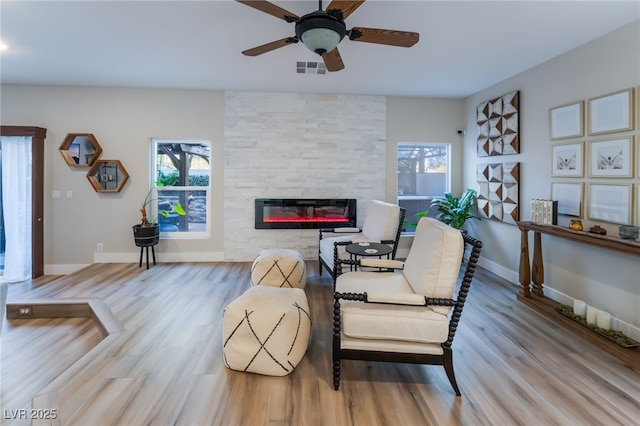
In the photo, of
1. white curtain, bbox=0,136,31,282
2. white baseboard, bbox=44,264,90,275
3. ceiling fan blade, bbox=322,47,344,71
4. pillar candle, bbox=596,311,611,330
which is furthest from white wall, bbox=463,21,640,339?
white curtain, bbox=0,136,31,282

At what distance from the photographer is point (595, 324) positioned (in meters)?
2.88

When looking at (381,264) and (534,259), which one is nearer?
(381,264)

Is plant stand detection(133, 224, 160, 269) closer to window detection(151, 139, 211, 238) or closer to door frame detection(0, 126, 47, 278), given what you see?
window detection(151, 139, 211, 238)

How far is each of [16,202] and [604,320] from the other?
7.12 m

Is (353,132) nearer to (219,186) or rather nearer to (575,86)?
(219,186)

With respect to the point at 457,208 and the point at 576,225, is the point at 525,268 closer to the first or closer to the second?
the point at 576,225

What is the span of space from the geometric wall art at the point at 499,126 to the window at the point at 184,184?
4183 millimetres

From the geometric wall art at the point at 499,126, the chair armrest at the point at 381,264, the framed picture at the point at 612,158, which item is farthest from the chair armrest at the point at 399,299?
the geometric wall art at the point at 499,126

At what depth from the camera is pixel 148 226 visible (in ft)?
15.5

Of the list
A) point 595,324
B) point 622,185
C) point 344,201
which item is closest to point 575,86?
point 622,185

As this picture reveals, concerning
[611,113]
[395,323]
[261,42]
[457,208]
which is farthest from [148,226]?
[611,113]

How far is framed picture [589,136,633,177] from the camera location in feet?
9.21

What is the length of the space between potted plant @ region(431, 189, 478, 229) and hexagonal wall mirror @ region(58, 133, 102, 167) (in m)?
5.27

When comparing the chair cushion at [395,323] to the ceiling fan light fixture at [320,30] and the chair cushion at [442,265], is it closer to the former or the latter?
the chair cushion at [442,265]
